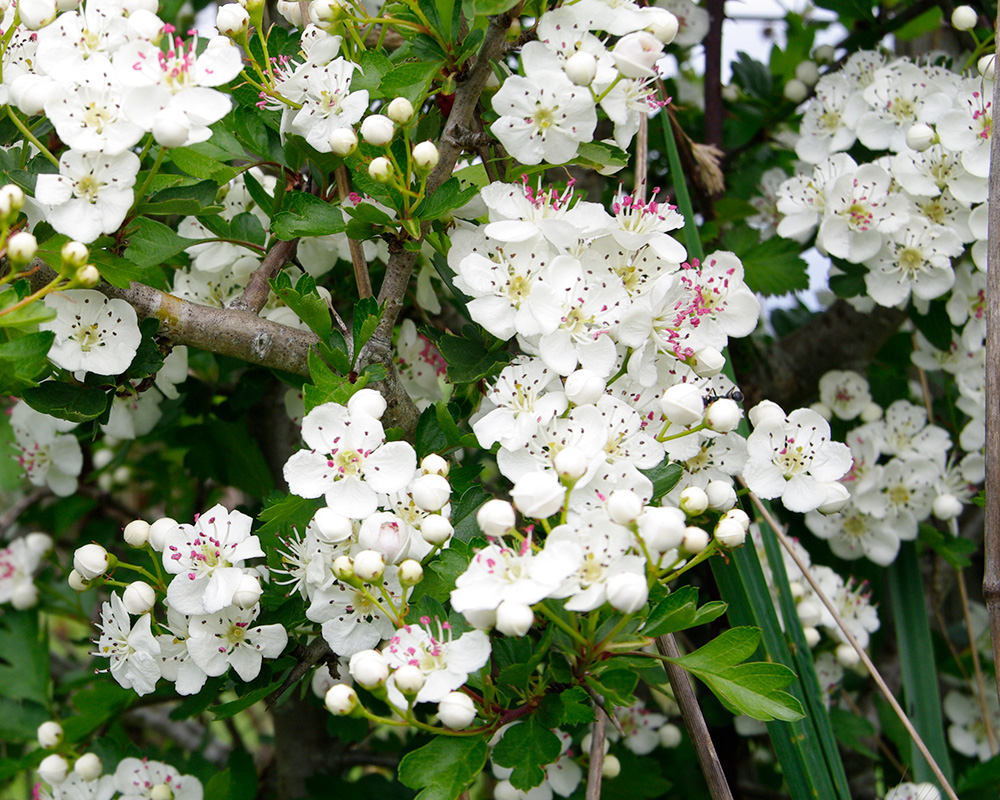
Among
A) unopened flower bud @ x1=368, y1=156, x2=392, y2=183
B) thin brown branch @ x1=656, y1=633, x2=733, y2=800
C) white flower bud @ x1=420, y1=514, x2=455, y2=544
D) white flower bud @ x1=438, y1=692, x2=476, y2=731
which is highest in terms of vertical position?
unopened flower bud @ x1=368, y1=156, x2=392, y2=183

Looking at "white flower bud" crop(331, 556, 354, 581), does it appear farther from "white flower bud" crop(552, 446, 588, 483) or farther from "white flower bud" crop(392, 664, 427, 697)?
"white flower bud" crop(552, 446, 588, 483)

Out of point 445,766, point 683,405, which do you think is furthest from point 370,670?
point 683,405

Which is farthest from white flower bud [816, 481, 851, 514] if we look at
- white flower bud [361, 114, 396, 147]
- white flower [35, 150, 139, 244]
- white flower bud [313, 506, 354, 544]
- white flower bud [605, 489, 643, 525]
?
white flower [35, 150, 139, 244]

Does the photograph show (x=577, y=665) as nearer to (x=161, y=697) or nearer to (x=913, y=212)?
(x=913, y=212)

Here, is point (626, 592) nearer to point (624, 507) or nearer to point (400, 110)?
point (624, 507)

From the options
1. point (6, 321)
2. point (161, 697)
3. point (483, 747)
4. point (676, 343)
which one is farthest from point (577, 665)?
point (161, 697)

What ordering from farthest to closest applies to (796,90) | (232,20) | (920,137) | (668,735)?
(796,90) → (668,735) → (920,137) → (232,20)
